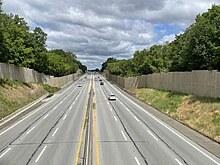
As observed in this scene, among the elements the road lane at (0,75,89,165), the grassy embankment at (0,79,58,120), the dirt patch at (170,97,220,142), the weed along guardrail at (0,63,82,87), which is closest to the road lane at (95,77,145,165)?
the road lane at (0,75,89,165)

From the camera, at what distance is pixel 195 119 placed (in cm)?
3319

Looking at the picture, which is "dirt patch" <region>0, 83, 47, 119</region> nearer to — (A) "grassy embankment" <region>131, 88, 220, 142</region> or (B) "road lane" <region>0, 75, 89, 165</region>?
(B) "road lane" <region>0, 75, 89, 165</region>

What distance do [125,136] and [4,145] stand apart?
8.69 metres

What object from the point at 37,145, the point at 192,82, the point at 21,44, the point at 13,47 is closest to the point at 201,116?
the point at 192,82

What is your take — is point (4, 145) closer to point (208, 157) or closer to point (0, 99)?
point (208, 157)

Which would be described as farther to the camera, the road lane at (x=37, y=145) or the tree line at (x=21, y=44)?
the tree line at (x=21, y=44)

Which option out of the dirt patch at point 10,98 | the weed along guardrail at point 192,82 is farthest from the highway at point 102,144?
the dirt patch at point 10,98

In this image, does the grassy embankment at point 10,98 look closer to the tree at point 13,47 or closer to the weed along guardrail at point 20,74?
the weed along guardrail at point 20,74

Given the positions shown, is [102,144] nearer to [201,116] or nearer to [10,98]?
[201,116]

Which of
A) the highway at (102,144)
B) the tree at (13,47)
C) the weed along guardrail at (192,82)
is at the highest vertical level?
the tree at (13,47)

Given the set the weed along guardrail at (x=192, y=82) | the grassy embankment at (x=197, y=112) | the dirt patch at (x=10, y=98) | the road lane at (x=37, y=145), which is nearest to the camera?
the road lane at (x=37, y=145)

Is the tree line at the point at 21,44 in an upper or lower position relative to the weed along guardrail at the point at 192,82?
upper

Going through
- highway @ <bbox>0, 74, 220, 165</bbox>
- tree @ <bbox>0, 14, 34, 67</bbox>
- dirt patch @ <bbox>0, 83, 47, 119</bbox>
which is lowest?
highway @ <bbox>0, 74, 220, 165</bbox>

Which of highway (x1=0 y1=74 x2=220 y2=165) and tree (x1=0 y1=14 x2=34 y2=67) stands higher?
tree (x1=0 y1=14 x2=34 y2=67)
